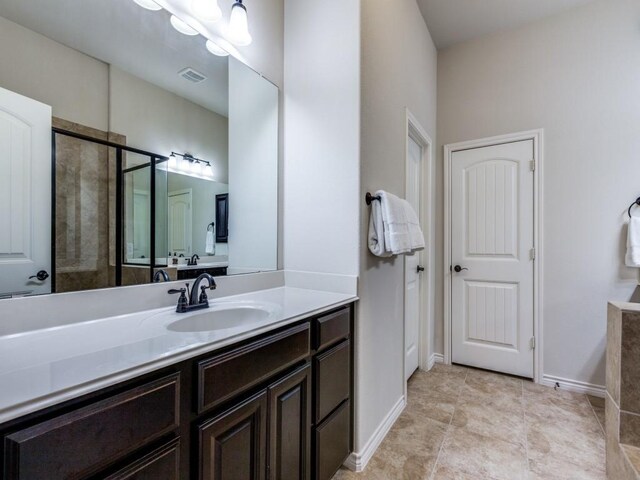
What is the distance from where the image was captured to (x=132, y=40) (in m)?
1.19

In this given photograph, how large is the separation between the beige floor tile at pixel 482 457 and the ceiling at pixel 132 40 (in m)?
2.17

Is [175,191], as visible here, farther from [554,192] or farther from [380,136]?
[554,192]

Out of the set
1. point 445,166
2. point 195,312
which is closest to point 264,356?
point 195,312

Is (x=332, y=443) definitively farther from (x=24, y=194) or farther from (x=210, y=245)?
(x=24, y=194)

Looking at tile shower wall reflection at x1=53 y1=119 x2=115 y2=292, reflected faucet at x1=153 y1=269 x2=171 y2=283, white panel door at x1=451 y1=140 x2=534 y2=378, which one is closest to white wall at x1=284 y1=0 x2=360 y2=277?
reflected faucet at x1=153 y1=269 x2=171 y2=283

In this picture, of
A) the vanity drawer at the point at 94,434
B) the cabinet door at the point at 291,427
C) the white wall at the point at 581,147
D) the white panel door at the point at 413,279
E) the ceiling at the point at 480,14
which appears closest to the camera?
the vanity drawer at the point at 94,434

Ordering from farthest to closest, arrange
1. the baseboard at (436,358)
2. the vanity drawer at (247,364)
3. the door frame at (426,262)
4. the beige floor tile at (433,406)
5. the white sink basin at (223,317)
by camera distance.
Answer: the baseboard at (436,358) < the door frame at (426,262) < the beige floor tile at (433,406) < the white sink basin at (223,317) < the vanity drawer at (247,364)

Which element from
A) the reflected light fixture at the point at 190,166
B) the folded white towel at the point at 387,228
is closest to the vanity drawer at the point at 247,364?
the folded white towel at the point at 387,228

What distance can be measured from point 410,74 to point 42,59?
2061 millimetres

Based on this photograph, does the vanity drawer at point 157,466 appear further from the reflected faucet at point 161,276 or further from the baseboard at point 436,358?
the baseboard at point 436,358

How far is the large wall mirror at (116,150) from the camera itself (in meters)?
0.92

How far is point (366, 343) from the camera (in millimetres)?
1597

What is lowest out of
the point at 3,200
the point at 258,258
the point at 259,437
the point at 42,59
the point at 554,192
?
the point at 259,437

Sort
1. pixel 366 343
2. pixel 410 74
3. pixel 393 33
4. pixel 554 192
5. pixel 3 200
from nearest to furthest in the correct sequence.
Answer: pixel 3 200, pixel 366 343, pixel 393 33, pixel 410 74, pixel 554 192
